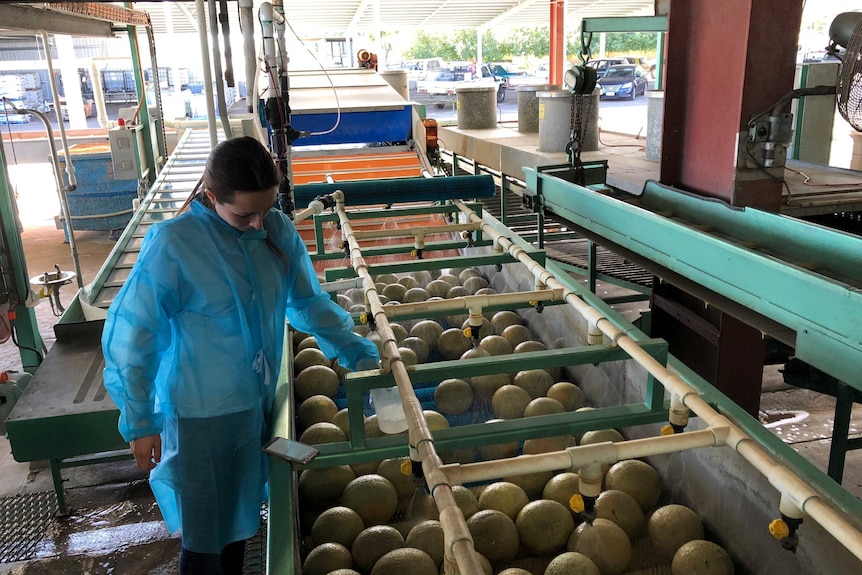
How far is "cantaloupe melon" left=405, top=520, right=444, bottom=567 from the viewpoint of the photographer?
2.38 m

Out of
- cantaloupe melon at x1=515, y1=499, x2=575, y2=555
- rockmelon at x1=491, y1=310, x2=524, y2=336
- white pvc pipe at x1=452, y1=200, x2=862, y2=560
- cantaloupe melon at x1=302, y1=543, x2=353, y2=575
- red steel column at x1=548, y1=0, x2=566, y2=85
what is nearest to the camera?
A: white pvc pipe at x1=452, y1=200, x2=862, y2=560

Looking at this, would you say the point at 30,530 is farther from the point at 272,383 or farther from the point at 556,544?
the point at 556,544

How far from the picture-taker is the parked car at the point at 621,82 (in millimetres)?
24578

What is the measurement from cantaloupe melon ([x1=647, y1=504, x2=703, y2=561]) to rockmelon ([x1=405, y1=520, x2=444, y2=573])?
80cm

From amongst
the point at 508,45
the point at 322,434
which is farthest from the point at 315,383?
the point at 508,45

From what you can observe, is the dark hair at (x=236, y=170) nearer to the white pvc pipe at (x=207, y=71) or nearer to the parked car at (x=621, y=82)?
the white pvc pipe at (x=207, y=71)

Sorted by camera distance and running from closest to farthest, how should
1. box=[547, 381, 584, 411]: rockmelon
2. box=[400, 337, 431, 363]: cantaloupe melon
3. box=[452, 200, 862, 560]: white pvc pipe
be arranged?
box=[452, 200, 862, 560]: white pvc pipe
box=[547, 381, 584, 411]: rockmelon
box=[400, 337, 431, 363]: cantaloupe melon

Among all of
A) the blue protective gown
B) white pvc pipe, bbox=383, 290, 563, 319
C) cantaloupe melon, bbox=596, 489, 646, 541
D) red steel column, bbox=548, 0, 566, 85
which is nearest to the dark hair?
the blue protective gown

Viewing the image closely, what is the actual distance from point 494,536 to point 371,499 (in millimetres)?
524

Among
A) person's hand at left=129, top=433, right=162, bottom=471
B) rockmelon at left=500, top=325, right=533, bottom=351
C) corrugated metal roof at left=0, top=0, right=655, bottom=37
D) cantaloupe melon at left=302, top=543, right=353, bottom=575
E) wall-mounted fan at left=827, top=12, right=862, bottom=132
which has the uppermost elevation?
corrugated metal roof at left=0, top=0, right=655, bottom=37

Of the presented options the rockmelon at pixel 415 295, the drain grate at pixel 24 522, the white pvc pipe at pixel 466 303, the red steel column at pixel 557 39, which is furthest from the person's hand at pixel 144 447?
the red steel column at pixel 557 39

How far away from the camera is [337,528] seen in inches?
98.3

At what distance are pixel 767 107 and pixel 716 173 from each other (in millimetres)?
455

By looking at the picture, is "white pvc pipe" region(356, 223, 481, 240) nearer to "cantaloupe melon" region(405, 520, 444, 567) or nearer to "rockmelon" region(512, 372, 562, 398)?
"rockmelon" region(512, 372, 562, 398)
